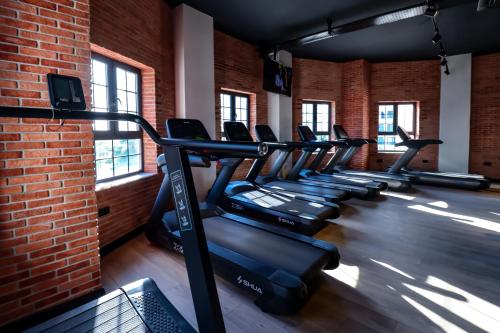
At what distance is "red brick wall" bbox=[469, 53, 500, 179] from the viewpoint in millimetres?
8156

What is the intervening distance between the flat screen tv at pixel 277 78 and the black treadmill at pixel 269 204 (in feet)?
10.2

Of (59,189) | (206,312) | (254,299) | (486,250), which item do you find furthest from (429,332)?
(59,189)

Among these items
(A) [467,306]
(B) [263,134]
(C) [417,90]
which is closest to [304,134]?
(B) [263,134]

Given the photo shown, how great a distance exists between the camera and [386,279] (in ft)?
9.02

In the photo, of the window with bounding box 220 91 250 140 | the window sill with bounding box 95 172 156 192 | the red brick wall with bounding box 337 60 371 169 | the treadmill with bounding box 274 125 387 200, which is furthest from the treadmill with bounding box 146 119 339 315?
the red brick wall with bounding box 337 60 371 169

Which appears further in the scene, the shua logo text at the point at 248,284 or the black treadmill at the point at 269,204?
the black treadmill at the point at 269,204

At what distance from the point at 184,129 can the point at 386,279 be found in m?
2.68

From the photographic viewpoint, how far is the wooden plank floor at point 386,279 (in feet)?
7.03

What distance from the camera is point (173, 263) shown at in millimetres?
3102

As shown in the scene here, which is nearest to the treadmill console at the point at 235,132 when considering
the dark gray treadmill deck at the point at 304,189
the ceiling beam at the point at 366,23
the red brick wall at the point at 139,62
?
the red brick wall at the point at 139,62

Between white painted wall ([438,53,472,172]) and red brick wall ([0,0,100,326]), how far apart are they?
9.79 m

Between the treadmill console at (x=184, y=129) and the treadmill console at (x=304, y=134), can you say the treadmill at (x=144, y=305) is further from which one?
the treadmill console at (x=304, y=134)

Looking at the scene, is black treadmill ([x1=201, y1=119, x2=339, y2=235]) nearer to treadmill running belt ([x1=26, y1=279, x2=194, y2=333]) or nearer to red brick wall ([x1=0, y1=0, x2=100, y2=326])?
red brick wall ([x1=0, y1=0, x2=100, y2=326])

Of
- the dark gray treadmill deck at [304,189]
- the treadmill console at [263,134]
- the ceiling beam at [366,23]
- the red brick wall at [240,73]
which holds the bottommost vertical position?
the dark gray treadmill deck at [304,189]
